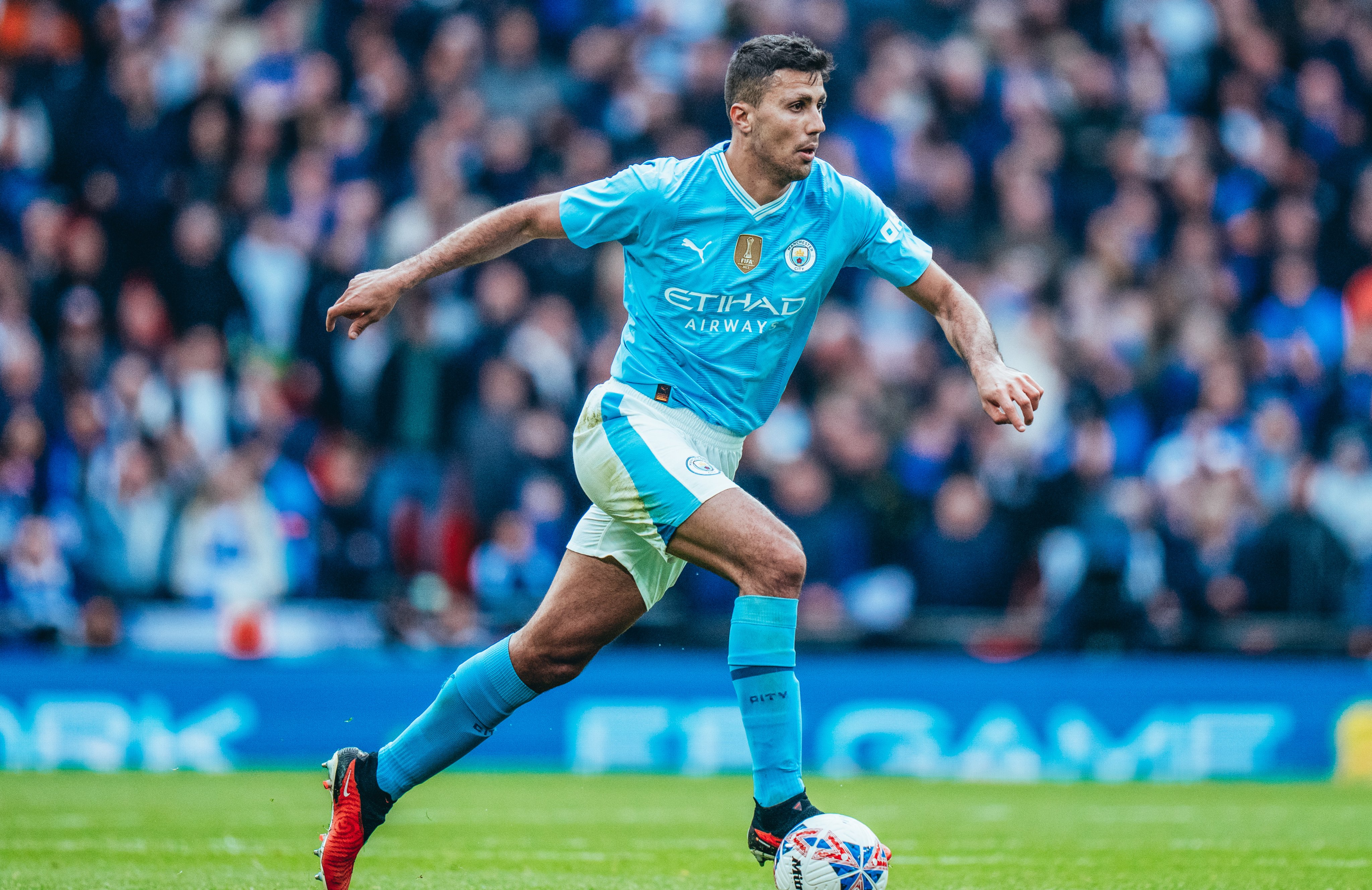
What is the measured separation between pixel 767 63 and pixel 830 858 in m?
2.59

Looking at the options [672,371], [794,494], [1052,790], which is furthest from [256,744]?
[672,371]

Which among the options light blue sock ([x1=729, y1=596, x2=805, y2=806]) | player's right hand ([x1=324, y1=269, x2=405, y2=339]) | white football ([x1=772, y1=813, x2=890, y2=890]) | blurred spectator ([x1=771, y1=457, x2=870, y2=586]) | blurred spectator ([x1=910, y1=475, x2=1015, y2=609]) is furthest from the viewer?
blurred spectator ([x1=910, y1=475, x2=1015, y2=609])

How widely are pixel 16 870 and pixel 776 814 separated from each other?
3.04 metres

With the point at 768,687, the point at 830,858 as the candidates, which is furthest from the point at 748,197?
the point at 830,858

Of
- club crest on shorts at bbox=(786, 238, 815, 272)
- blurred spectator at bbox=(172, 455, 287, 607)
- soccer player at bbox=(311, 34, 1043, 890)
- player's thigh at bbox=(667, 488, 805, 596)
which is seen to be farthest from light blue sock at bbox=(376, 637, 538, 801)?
blurred spectator at bbox=(172, 455, 287, 607)

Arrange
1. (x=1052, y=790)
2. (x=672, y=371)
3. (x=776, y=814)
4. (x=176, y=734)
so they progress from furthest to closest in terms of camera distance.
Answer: (x=176, y=734), (x=1052, y=790), (x=672, y=371), (x=776, y=814)

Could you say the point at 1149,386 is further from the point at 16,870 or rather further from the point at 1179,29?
the point at 16,870

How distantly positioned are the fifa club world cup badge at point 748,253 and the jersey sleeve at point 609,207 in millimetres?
319

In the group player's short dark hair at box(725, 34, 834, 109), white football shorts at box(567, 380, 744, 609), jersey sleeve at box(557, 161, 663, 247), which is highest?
player's short dark hair at box(725, 34, 834, 109)

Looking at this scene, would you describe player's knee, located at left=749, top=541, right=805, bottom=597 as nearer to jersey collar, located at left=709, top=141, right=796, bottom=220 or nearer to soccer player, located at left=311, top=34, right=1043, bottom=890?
soccer player, located at left=311, top=34, right=1043, bottom=890

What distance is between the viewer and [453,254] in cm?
576

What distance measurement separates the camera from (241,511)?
1176 centimetres

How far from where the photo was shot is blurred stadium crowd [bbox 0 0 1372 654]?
39.3ft

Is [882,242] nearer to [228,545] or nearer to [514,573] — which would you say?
[514,573]
